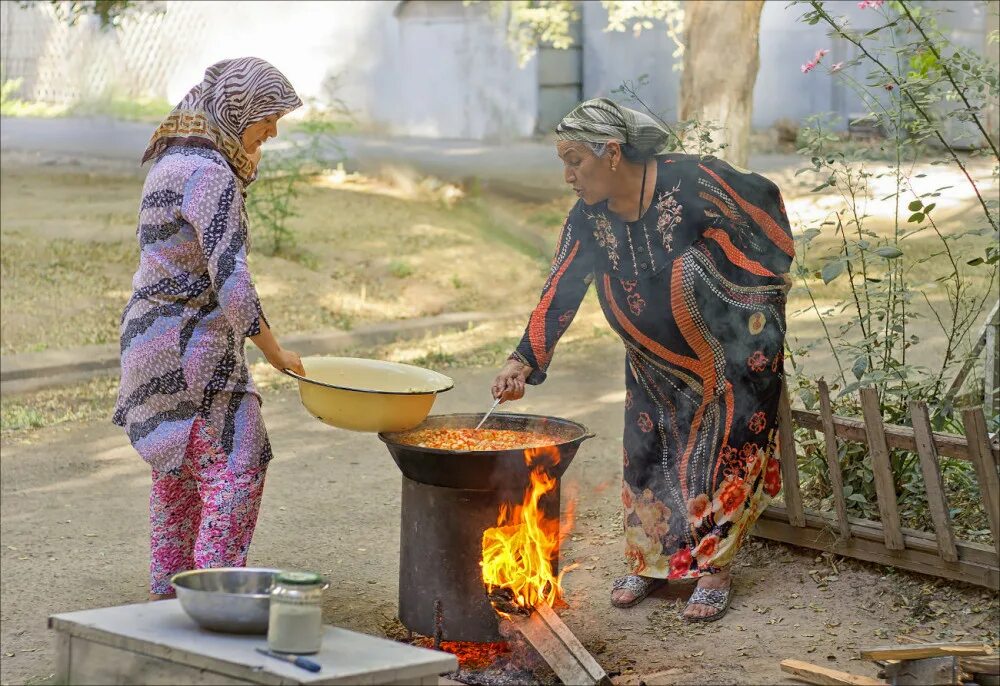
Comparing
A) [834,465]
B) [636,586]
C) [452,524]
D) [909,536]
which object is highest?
[834,465]

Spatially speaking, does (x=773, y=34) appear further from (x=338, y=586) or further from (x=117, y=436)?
(x=338, y=586)

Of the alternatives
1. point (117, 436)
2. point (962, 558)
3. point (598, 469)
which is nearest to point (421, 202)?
point (117, 436)

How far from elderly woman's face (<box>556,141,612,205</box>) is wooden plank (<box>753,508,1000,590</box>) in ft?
5.24

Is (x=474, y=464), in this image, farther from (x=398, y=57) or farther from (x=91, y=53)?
(x=91, y=53)

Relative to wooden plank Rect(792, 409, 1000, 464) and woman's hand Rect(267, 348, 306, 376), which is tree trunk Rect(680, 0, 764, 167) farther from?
woman's hand Rect(267, 348, 306, 376)

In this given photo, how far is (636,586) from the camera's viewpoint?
4.60 meters

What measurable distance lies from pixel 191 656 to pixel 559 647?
144cm

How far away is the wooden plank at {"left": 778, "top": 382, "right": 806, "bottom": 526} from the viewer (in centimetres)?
471

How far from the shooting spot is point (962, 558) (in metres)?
4.23

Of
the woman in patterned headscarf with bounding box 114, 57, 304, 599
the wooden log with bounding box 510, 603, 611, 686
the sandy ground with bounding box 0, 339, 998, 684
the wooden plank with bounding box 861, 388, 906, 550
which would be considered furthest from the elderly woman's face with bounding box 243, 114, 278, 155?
the wooden plank with bounding box 861, 388, 906, 550

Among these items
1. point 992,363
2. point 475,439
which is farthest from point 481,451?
point 992,363

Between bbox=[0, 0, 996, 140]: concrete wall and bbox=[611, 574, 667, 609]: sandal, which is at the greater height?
bbox=[0, 0, 996, 140]: concrete wall

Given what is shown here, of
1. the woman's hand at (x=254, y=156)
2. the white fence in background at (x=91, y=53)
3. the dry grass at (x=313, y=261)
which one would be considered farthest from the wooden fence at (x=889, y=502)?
the white fence in background at (x=91, y=53)

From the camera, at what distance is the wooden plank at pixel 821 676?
3.61 metres
